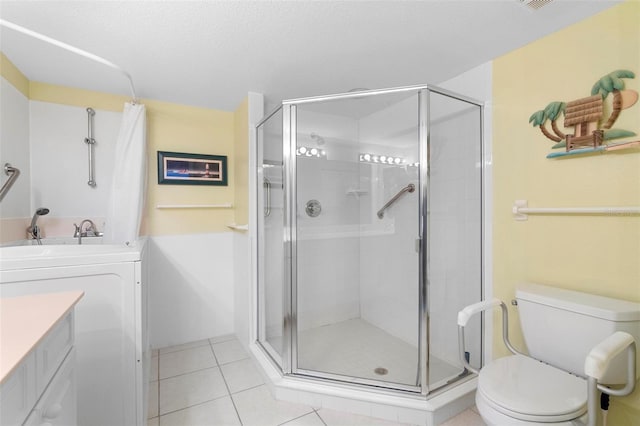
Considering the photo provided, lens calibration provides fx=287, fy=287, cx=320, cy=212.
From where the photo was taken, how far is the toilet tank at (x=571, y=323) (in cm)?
120

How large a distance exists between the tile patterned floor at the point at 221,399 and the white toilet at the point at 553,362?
54 centimetres

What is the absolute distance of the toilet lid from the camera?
1091mm

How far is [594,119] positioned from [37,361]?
7.79 feet

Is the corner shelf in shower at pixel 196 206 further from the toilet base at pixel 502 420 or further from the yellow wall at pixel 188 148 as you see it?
the toilet base at pixel 502 420

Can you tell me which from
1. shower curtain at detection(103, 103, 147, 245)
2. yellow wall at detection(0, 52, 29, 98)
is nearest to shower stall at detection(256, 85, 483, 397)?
shower curtain at detection(103, 103, 147, 245)

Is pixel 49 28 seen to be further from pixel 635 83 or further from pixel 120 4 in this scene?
pixel 635 83

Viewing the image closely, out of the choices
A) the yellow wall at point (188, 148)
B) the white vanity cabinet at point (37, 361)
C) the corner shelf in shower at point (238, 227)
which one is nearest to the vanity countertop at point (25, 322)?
the white vanity cabinet at point (37, 361)

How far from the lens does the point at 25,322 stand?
82 cm

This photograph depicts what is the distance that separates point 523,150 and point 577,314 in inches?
36.4

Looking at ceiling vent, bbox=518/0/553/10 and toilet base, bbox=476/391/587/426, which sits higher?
ceiling vent, bbox=518/0/553/10

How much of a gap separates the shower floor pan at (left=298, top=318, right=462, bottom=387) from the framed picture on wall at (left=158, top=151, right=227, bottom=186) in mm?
1605

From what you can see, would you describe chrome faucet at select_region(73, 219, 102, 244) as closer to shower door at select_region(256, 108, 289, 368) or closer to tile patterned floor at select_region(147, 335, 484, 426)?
tile patterned floor at select_region(147, 335, 484, 426)

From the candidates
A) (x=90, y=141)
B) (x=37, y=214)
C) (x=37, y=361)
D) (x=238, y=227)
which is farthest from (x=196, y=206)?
(x=37, y=361)

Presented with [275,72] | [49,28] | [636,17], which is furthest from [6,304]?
[636,17]
